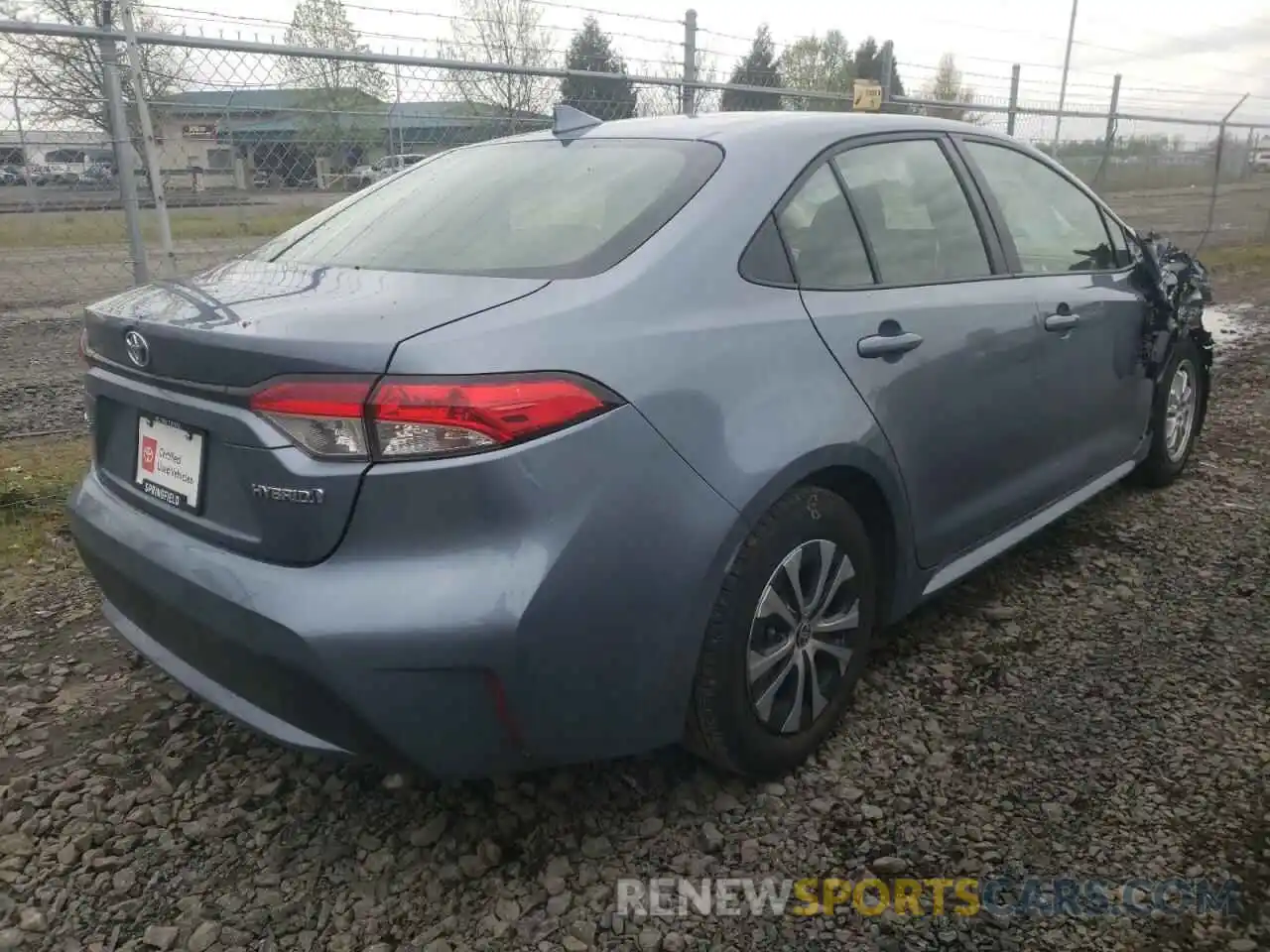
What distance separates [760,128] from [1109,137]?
1161cm

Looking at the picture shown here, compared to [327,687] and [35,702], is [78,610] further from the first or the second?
[327,687]

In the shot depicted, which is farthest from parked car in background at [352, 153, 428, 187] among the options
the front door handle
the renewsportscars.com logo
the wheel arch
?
the renewsportscars.com logo

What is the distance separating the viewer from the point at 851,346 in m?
2.33

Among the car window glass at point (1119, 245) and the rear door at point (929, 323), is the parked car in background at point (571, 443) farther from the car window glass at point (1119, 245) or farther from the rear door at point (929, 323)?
the car window glass at point (1119, 245)

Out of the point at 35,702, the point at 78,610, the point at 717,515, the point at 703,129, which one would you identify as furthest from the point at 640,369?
the point at 78,610

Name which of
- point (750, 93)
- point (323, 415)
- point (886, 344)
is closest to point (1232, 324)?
point (750, 93)

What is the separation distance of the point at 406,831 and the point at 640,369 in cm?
119

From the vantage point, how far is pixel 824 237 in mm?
2439

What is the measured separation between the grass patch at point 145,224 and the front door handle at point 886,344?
3.85m

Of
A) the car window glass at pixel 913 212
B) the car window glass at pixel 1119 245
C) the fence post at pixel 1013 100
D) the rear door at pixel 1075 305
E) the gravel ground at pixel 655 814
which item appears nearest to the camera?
the gravel ground at pixel 655 814

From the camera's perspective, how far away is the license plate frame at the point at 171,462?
6.42 ft

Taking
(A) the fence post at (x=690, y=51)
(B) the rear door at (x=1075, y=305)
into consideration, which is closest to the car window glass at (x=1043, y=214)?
(B) the rear door at (x=1075, y=305)

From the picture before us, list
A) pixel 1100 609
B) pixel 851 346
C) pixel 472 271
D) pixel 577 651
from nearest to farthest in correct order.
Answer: pixel 577 651, pixel 472 271, pixel 851 346, pixel 1100 609

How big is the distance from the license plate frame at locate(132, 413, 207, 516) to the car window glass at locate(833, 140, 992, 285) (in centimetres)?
170
